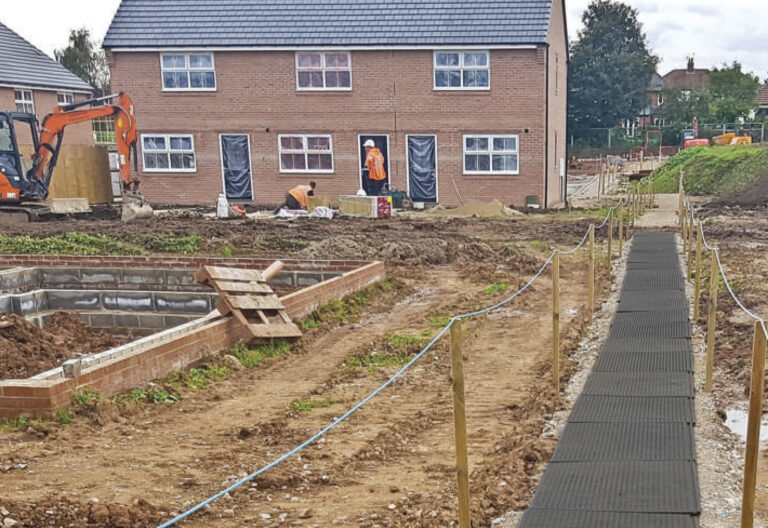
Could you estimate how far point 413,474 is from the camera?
18.4 ft

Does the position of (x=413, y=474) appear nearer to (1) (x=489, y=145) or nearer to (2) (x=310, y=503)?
(2) (x=310, y=503)

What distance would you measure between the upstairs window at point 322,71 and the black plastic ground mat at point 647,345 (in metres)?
19.0

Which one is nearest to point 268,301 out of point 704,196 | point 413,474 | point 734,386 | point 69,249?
point 413,474

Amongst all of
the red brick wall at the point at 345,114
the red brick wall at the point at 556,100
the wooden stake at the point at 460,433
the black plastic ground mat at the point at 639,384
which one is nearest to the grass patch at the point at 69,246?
the black plastic ground mat at the point at 639,384

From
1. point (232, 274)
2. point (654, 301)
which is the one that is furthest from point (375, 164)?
point (232, 274)

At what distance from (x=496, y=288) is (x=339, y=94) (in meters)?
15.1

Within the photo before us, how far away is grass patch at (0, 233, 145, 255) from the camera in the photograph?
51.1 ft

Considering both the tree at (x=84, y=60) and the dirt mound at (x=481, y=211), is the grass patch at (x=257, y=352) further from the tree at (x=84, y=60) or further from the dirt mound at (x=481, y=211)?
the tree at (x=84, y=60)

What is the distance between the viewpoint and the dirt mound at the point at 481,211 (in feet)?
77.2

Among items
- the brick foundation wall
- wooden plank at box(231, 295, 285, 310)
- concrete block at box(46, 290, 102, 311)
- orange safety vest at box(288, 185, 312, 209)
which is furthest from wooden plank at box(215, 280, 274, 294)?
orange safety vest at box(288, 185, 312, 209)

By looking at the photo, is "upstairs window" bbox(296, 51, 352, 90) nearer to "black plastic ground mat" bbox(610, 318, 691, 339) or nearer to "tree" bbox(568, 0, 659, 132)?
"black plastic ground mat" bbox(610, 318, 691, 339)

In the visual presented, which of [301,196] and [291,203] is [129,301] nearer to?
[301,196]

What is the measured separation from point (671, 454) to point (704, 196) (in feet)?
Result: 92.5

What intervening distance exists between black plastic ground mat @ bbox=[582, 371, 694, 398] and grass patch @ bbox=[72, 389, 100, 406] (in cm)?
456
